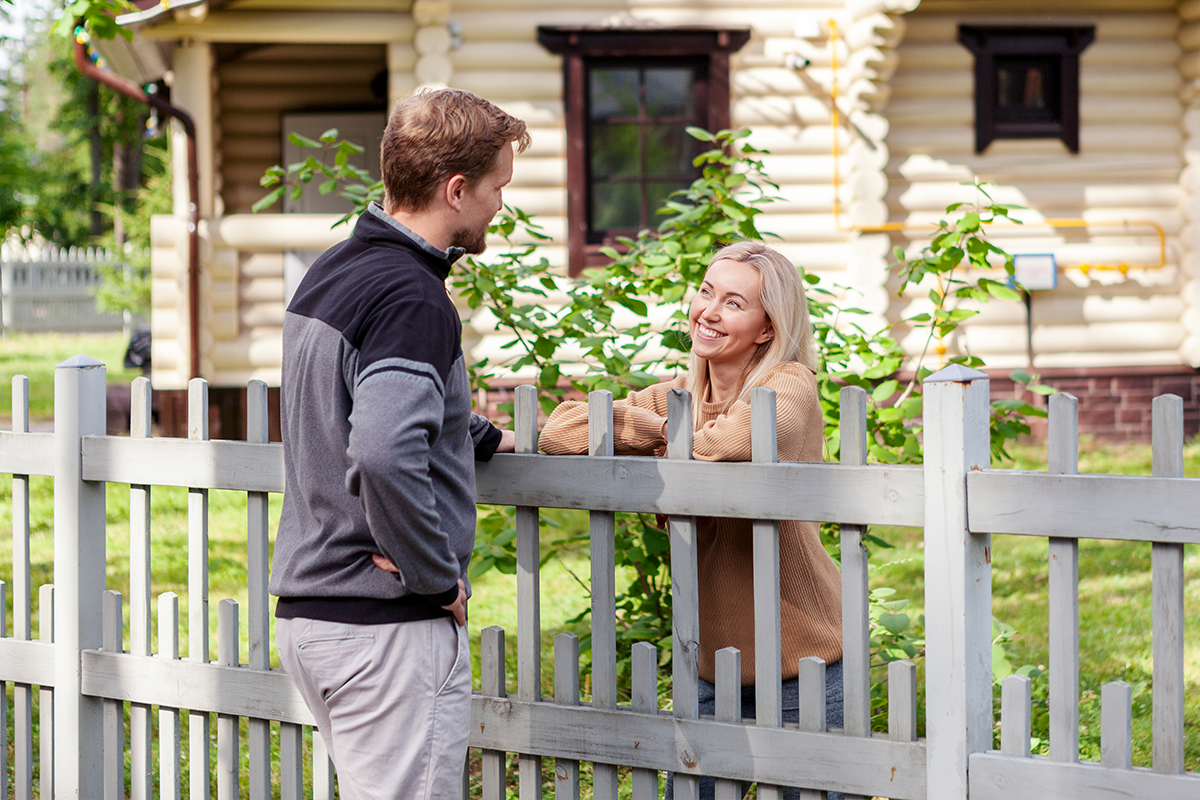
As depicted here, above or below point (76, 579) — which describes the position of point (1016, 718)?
below

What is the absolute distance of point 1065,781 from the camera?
239 cm

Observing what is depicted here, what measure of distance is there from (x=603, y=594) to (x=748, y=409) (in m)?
0.54

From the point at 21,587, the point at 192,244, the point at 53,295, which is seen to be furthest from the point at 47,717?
the point at 53,295

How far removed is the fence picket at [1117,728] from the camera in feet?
7.73

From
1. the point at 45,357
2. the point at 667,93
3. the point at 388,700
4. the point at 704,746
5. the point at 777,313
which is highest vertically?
the point at 667,93

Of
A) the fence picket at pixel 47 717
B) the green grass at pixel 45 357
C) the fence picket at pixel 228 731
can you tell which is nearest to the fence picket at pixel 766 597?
the fence picket at pixel 228 731

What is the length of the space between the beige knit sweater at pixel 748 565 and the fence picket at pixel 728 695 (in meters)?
0.12

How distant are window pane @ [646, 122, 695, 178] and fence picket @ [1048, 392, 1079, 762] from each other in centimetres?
833

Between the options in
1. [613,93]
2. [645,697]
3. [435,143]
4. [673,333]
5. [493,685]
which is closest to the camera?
[435,143]

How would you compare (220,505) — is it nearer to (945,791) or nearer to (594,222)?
(594,222)

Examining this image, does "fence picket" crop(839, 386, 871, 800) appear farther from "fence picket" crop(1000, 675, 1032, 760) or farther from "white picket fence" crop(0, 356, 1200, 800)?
"fence picket" crop(1000, 675, 1032, 760)

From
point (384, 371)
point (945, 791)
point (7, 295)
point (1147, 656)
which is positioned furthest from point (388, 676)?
point (7, 295)

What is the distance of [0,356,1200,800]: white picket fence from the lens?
237 cm

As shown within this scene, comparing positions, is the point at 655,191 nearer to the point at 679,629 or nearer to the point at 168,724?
the point at 168,724
